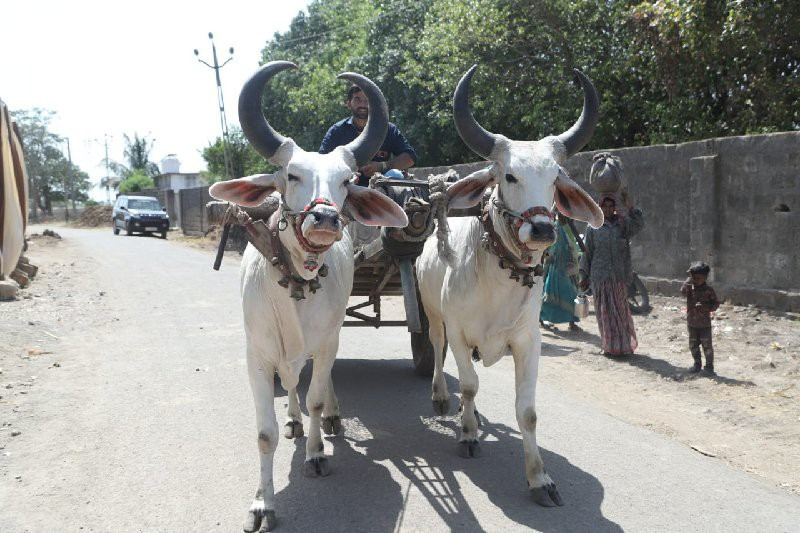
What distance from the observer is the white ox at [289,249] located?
3578 mm

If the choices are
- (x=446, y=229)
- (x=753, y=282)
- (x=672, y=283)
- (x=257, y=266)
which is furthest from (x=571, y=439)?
(x=672, y=283)

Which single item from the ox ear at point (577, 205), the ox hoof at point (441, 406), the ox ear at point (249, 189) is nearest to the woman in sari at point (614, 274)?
the ox hoof at point (441, 406)

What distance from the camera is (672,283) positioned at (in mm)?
9758

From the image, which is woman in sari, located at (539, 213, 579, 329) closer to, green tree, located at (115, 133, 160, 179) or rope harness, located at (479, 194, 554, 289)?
rope harness, located at (479, 194, 554, 289)

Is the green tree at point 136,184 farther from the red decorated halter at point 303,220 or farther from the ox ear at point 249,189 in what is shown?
the red decorated halter at point 303,220

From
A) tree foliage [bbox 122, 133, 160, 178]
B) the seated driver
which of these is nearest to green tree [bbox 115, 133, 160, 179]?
tree foliage [bbox 122, 133, 160, 178]

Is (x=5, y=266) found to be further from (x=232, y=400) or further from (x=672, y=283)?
(x=672, y=283)

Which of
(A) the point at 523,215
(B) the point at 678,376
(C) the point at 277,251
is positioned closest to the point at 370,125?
(C) the point at 277,251

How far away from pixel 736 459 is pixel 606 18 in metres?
11.7

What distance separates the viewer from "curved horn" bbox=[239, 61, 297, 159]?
3.75 m

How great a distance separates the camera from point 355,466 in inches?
177

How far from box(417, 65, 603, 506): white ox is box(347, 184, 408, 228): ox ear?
1.62 feet

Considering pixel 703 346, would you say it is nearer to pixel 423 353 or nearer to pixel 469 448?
pixel 423 353

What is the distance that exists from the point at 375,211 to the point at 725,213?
22.0 ft
